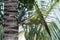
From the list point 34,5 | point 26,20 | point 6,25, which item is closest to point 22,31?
point 26,20

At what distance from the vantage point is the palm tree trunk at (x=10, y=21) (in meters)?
2.59

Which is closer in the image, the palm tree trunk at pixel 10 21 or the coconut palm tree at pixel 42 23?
the palm tree trunk at pixel 10 21

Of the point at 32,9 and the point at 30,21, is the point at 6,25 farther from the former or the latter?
the point at 32,9

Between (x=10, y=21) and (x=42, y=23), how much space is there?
610 mm

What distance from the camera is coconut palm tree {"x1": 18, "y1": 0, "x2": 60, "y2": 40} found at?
2.96 m

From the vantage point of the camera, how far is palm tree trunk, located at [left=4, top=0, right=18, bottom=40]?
2.59 m

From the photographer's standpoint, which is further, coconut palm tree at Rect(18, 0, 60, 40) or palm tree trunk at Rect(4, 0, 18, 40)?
coconut palm tree at Rect(18, 0, 60, 40)

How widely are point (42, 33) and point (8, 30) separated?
64 cm

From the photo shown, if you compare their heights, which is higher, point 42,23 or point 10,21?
point 10,21

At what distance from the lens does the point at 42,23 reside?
303cm

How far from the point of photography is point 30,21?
3.10 metres

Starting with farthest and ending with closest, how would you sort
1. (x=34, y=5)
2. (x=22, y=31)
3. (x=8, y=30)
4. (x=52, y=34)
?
(x=22, y=31), (x=34, y=5), (x=52, y=34), (x=8, y=30)

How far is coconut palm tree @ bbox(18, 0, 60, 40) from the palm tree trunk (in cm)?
47

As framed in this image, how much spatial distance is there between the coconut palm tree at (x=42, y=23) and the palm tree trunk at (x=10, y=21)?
0.47 metres
